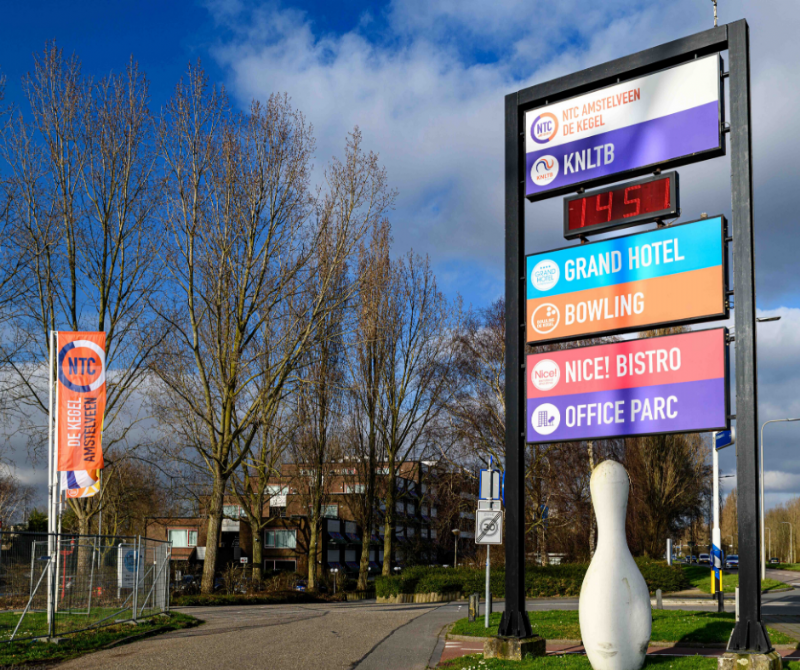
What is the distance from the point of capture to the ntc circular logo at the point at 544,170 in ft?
39.8

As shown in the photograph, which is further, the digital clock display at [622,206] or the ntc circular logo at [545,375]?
the ntc circular logo at [545,375]

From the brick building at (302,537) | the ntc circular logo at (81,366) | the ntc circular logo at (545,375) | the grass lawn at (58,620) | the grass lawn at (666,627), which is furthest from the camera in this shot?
the brick building at (302,537)

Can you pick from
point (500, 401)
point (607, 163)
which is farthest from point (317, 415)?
point (607, 163)

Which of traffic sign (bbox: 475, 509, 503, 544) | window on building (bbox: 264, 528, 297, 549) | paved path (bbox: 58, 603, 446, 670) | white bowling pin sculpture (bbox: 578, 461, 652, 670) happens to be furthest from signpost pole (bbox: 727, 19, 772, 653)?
window on building (bbox: 264, 528, 297, 549)

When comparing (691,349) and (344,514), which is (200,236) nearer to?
(691,349)

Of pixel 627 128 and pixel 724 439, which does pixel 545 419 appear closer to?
pixel 627 128

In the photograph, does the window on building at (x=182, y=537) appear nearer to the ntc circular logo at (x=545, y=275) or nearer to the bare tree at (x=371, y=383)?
the bare tree at (x=371, y=383)

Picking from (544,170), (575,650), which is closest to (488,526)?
(575,650)

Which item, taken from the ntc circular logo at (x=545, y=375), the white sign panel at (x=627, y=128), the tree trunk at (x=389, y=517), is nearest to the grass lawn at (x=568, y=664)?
the ntc circular logo at (x=545, y=375)

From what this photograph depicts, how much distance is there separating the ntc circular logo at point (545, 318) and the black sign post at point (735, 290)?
0.25 metres

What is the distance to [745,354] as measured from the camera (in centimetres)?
937

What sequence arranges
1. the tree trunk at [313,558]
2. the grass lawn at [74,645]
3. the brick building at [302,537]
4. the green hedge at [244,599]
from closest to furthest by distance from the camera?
A: the grass lawn at [74,645]
the green hedge at [244,599]
the tree trunk at [313,558]
the brick building at [302,537]

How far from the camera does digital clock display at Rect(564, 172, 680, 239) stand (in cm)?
1059

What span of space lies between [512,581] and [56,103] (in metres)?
23.4
